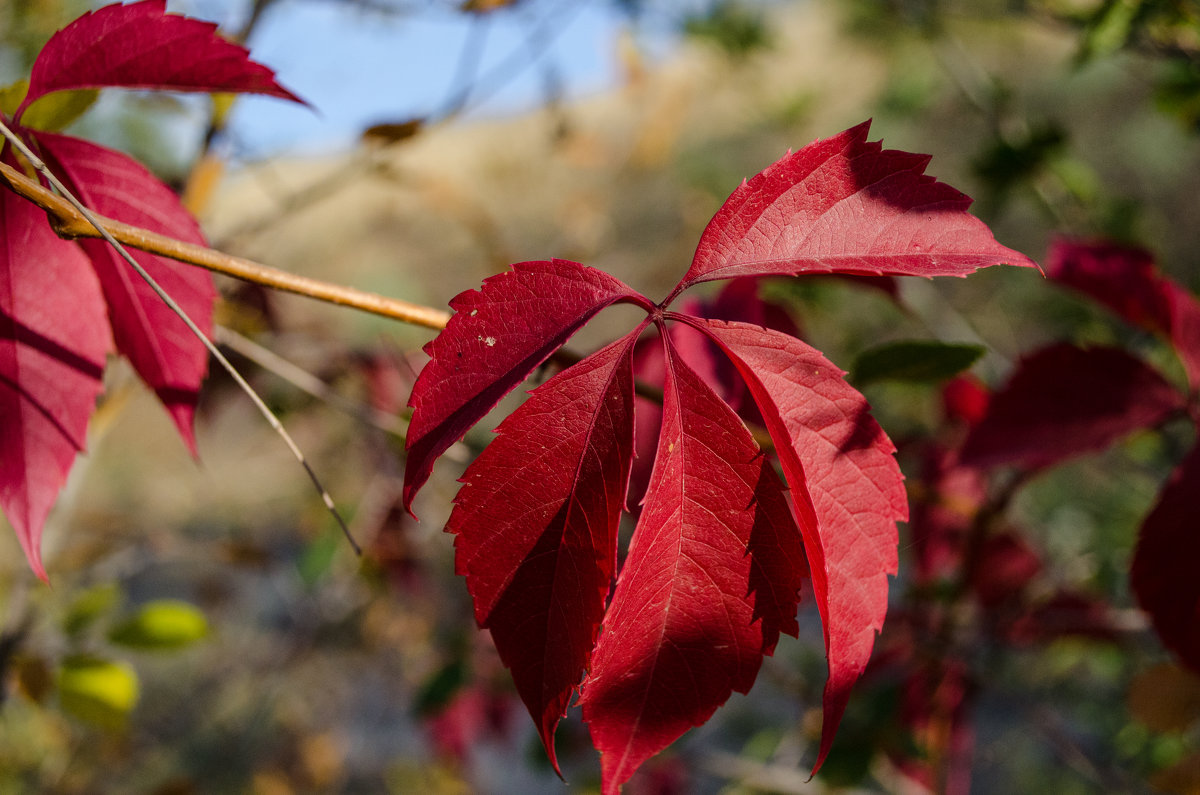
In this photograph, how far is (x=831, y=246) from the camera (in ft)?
1.13

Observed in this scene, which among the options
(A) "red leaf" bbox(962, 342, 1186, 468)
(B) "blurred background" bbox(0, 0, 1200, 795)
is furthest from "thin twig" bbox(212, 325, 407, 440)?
(A) "red leaf" bbox(962, 342, 1186, 468)

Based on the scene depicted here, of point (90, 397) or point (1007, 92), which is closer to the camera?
point (90, 397)

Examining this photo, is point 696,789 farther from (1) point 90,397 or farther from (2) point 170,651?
(1) point 90,397

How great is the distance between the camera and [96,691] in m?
0.71

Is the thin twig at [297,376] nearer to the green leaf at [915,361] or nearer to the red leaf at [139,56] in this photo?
the red leaf at [139,56]

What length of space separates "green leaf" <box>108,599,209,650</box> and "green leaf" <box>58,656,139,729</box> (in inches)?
1.6

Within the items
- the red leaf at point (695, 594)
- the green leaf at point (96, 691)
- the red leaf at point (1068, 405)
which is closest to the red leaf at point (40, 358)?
the red leaf at point (695, 594)

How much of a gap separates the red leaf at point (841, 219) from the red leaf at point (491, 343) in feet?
0.18

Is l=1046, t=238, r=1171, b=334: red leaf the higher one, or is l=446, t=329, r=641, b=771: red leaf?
l=446, t=329, r=641, b=771: red leaf

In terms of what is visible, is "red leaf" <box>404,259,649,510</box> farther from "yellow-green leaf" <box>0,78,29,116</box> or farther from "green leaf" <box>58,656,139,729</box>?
"green leaf" <box>58,656,139,729</box>

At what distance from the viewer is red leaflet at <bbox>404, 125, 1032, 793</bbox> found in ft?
1.06

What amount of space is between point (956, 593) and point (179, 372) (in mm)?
833

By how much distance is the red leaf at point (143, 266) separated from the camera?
1.35 ft

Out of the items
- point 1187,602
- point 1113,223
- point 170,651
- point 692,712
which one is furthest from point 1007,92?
point 170,651
